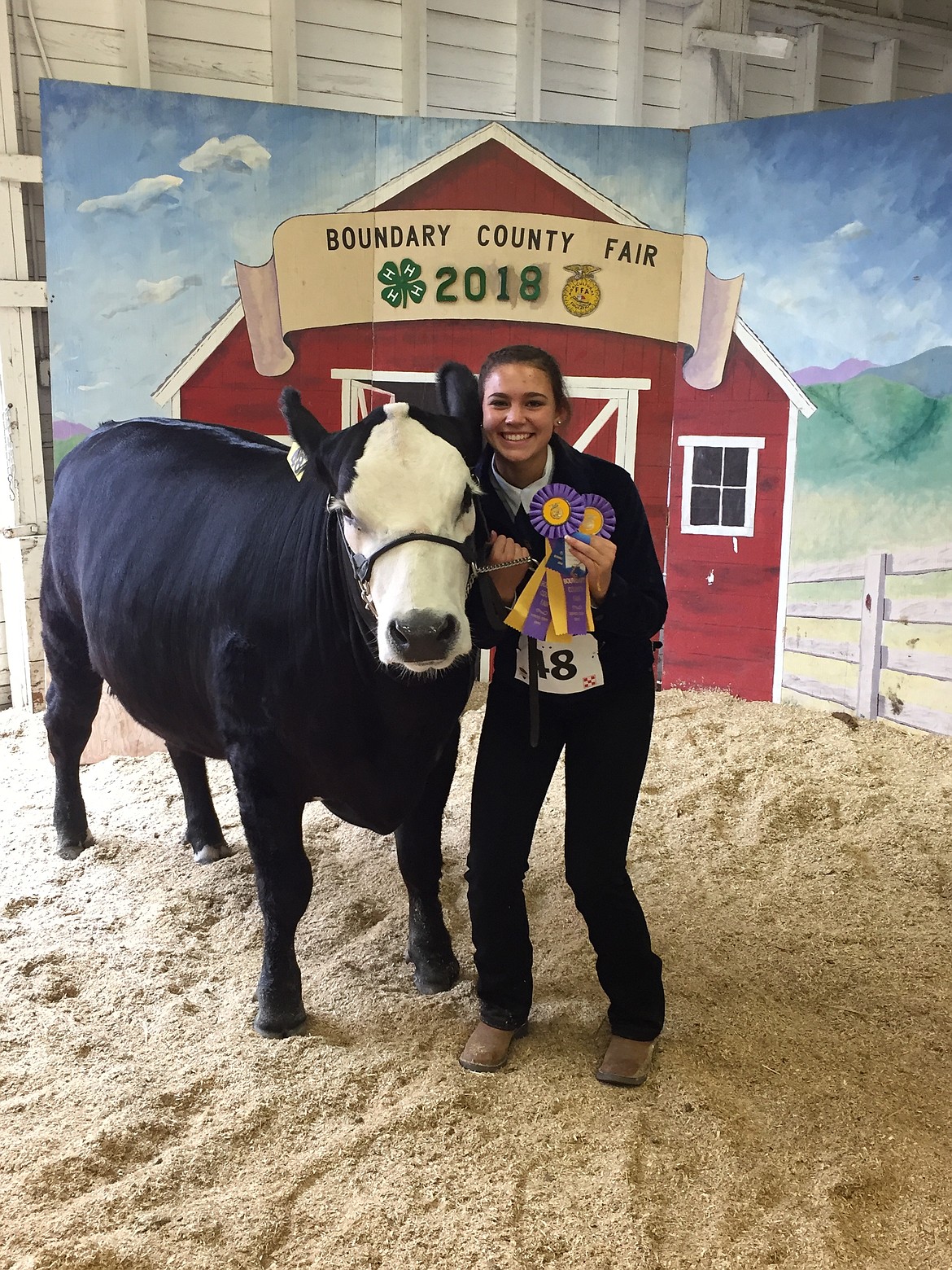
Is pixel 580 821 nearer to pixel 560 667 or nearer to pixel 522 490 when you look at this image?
pixel 560 667

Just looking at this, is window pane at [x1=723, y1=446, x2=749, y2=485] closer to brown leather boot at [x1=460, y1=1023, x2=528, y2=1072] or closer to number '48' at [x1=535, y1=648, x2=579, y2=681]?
number '48' at [x1=535, y1=648, x2=579, y2=681]

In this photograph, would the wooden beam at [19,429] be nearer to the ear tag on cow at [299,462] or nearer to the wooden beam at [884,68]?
the ear tag on cow at [299,462]

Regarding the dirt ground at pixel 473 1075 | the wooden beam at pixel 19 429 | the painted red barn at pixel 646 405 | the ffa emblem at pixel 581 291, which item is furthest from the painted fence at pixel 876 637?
the wooden beam at pixel 19 429

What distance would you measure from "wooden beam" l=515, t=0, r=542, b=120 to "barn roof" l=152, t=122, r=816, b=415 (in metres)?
0.76

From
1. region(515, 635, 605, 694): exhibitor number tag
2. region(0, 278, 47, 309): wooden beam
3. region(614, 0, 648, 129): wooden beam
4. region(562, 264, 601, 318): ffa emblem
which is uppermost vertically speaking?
region(614, 0, 648, 129): wooden beam

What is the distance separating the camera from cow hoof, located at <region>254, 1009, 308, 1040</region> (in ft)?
7.93

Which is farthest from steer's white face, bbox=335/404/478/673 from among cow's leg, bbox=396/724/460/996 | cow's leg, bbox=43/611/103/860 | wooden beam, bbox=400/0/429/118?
wooden beam, bbox=400/0/429/118

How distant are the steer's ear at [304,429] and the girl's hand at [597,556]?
0.59 m

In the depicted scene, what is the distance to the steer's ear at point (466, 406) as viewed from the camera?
Answer: 81.0 inches

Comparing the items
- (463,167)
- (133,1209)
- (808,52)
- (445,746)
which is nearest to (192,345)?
(463,167)

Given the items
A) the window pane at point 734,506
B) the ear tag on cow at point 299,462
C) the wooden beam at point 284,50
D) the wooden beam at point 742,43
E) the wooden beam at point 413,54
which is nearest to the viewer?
the ear tag on cow at point 299,462

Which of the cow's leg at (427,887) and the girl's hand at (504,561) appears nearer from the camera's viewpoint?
the girl's hand at (504,561)

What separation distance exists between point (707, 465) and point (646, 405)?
1.42 feet

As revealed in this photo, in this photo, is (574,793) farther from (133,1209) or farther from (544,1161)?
(133,1209)
